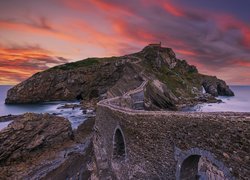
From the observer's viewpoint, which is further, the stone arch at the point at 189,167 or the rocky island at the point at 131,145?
the stone arch at the point at 189,167

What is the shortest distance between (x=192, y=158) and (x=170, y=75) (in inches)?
3889

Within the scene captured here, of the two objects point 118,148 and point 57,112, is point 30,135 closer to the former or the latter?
point 118,148

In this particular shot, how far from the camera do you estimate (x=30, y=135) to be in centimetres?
2958

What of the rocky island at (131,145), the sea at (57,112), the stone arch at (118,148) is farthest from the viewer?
the sea at (57,112)

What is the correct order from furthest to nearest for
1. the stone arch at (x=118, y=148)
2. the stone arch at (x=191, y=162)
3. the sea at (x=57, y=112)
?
the sea at (x=57, y=112)
the stone arch at (x=118, y=148)
the stone arch at (x=191, y=162)

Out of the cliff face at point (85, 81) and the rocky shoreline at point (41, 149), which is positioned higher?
the cliff face at point (85, 81)

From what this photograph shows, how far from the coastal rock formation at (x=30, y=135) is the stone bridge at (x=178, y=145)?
1046 centimetres

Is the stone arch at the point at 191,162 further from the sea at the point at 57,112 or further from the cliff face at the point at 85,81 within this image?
the cliff face at the point at 85,81

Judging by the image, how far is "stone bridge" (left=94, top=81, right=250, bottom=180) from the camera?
10141 millimetres

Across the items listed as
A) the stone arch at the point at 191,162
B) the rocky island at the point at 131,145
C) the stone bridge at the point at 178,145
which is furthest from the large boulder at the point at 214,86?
the stone arch at the point at 191,162

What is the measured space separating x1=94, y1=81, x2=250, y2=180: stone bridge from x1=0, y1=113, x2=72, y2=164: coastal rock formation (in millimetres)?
10460

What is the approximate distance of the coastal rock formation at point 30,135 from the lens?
87.5 ft

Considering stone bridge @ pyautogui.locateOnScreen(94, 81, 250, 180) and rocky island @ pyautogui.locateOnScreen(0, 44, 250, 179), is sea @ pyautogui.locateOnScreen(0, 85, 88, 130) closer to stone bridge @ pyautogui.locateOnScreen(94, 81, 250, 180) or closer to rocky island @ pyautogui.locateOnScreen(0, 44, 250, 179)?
rocky island @ pyautogui.locateOnScreen(0, 44, 250, 179)

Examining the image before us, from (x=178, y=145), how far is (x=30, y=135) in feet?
75.0
